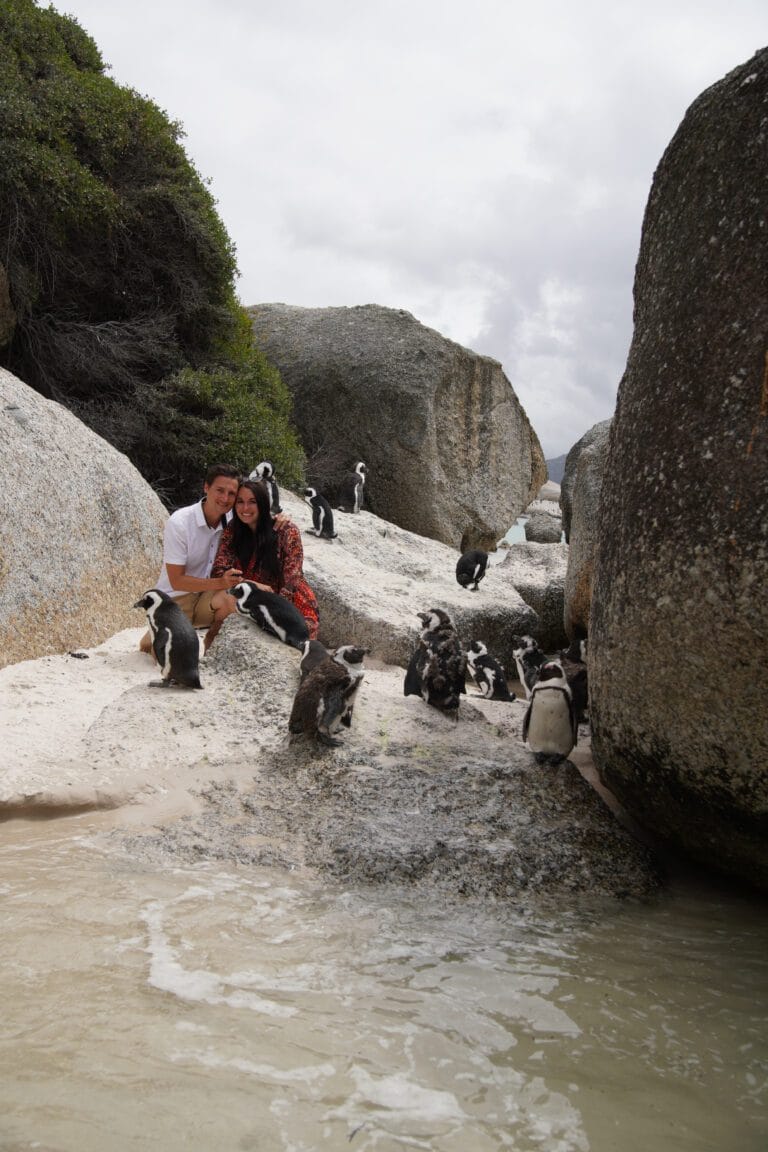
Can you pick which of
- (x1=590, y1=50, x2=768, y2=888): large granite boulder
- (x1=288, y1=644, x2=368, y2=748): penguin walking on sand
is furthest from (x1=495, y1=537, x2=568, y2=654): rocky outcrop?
(x1=590, y1=50, x2=768, y2=888): large granite boulder

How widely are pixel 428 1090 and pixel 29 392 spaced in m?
6.19

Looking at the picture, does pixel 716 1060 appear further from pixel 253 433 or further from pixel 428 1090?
pixel 253 433

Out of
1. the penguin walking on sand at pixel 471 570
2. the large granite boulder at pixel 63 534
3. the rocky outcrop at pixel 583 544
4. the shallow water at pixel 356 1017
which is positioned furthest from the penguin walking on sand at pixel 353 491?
the shallow water at pixel 356 1017

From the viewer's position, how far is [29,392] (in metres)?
7.44

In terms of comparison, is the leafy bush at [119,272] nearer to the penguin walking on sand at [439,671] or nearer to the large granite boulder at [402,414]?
the large granite boulder at [402,414]

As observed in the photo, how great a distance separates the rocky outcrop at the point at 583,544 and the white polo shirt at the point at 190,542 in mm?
3151

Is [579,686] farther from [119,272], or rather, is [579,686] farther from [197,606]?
[119,272]

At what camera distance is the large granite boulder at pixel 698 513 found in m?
3.35

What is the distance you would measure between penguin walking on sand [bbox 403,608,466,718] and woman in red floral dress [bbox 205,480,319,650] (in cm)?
94

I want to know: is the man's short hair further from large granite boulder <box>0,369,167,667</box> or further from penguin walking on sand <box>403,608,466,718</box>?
penguin walking on sand <box>403,608,466,718</box>

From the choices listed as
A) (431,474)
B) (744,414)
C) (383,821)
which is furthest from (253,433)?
(744,414)

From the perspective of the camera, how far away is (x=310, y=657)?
5668 mm

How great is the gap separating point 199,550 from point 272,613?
1.08 m

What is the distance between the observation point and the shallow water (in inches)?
96.4
